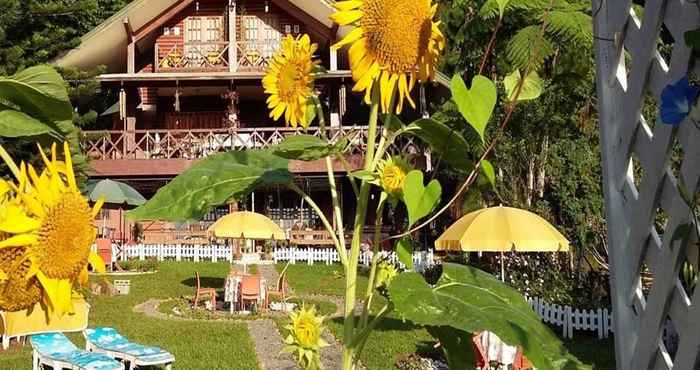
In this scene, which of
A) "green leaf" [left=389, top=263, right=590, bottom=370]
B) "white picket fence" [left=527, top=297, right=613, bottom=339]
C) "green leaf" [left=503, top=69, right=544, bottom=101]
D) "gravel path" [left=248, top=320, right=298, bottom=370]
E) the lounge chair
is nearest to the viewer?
"green leaf" [left=389, top=263, right=590, bottom=370]

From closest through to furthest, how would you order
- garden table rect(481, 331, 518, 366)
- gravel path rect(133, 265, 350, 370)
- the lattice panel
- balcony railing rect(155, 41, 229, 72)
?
the lattice panel < garden table rect(481, 331, 518, 366) < gravel path rect(133, 265, 350, 370) < balcony railing rect(155, 41, 229, 72)

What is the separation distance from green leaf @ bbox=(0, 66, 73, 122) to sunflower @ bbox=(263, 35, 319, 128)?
1.09 feet

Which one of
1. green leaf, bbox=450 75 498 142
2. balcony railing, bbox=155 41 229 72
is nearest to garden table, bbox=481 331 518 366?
green leaf, bbox=450 75 498 142

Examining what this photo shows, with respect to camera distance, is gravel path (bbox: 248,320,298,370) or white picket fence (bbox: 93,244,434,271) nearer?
gravel path (bbox: 248,320,298,370)

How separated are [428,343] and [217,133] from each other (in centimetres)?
1417

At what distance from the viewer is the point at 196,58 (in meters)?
23.2

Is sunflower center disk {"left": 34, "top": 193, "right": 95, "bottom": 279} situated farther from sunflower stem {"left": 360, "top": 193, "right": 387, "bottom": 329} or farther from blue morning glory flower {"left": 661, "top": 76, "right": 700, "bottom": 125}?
blue morning glory flower {"left": 661, "top": 76, "right": 700, "bottom": 125}

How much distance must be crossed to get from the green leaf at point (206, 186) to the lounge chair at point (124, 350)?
628cm

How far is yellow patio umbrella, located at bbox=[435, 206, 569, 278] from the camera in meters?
8.68

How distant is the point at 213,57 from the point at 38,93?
22645 mm

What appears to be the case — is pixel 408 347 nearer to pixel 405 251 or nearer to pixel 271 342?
pixel 271 342

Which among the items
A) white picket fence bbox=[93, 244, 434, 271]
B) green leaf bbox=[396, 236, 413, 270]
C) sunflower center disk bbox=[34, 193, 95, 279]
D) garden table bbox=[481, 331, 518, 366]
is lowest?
garden table bbox=[481, 331, 518, 366]

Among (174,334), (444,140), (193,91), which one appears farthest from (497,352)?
(193,91)

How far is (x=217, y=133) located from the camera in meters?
22.0
